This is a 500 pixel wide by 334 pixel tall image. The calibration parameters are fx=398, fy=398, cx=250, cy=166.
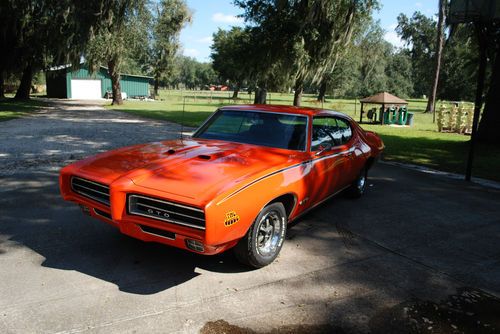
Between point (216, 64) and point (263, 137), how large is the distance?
60.4 metres

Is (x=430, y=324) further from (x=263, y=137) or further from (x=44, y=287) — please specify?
(x=44, y=287)

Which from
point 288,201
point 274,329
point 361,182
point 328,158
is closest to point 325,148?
point 328,158

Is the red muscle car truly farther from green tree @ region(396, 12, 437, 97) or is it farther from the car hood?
green tree @ region(396, 12, 437, 97)

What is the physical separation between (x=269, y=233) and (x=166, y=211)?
112 cm

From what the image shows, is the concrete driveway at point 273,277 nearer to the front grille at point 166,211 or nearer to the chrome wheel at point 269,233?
the chrome wheel at point 269,233

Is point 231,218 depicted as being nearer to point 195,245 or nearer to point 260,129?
point 195,245

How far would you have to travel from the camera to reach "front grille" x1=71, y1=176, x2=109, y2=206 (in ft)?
11.5

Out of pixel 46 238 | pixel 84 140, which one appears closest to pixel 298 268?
pixel 46 238

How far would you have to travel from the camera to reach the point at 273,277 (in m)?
3.62

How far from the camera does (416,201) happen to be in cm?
627

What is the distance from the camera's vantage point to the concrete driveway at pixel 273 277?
294 centimetres

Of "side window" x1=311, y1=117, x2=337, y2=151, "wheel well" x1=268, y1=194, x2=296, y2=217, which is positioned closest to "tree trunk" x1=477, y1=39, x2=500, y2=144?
"side window" x1=311, y1=117, x2=337, y2=151

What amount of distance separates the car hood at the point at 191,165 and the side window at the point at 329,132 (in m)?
0.51

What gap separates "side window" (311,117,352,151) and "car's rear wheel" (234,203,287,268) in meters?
1.08
